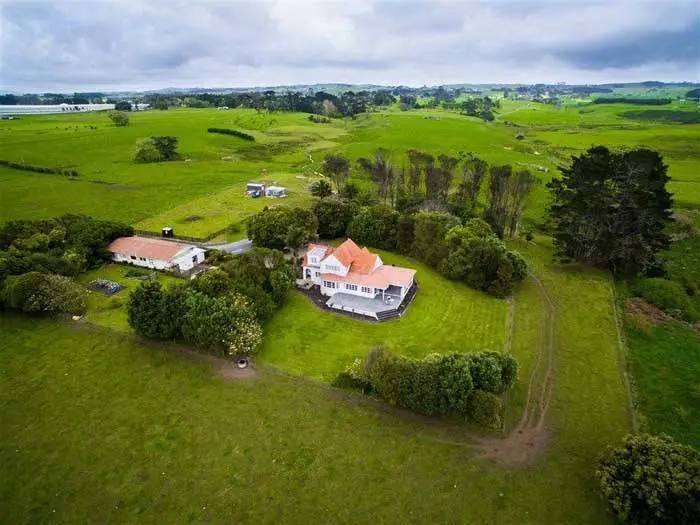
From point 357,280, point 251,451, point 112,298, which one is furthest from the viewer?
point 112,298

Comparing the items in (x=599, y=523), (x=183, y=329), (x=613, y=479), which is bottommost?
(x=599, y=523)

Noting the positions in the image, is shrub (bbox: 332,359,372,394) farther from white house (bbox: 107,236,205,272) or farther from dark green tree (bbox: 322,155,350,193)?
dark green tree (bbox: 322,155,350,193)

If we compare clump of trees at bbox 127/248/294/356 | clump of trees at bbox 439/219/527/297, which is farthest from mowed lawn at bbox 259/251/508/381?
clump of trees at bbox 127/248/294/356

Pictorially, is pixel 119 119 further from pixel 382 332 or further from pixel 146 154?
pixel 382 332

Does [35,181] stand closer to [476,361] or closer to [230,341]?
[230,341]

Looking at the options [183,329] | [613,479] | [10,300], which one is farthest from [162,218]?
[613,479]

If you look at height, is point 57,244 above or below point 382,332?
above

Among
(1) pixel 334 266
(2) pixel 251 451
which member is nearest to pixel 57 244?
(1) pixel 334 266
